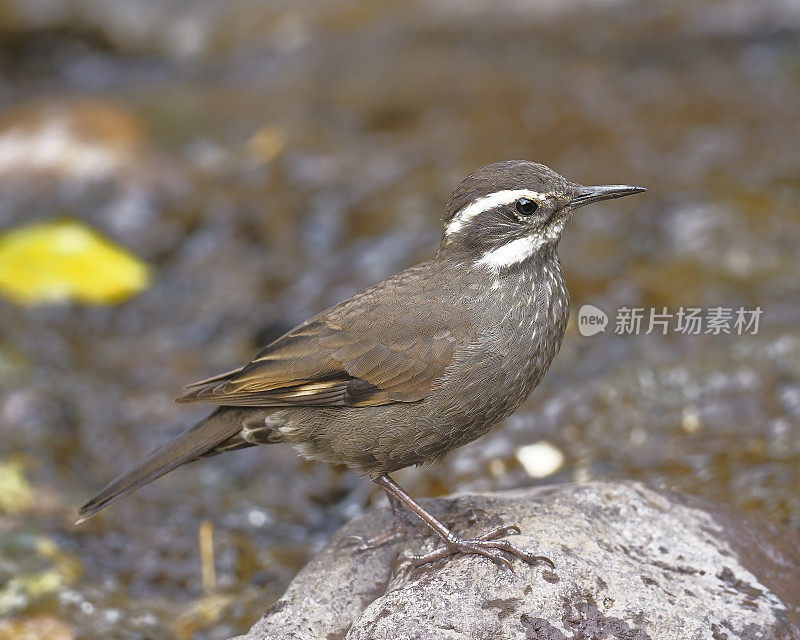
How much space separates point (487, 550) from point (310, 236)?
5575mm

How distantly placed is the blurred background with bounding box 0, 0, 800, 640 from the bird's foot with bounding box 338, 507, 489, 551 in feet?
3.88

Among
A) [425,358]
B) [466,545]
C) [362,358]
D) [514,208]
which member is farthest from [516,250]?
[466,545]

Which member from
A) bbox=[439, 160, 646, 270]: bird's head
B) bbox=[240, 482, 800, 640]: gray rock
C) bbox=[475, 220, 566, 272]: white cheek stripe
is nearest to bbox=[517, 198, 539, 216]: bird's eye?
bbox=[439, 160, 646, 270]: bird's head

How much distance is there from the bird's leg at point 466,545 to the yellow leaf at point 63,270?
4.95 m

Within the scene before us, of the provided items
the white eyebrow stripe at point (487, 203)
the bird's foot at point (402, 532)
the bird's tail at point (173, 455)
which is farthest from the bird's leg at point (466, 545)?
the white eyebrow stripe at point (487, 203)

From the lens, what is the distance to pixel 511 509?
16.9 ft

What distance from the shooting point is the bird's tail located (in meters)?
5.33

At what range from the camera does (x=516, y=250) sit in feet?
17.1

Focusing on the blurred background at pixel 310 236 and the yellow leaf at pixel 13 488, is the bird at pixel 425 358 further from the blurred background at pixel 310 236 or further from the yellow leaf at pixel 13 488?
the yellow leaf at pixel 13 488

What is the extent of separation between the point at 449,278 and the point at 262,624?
1940 millimetres

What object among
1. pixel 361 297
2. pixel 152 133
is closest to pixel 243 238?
pixel 152 133

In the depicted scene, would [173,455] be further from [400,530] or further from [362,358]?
[400,530]

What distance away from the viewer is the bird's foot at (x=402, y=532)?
512 cm

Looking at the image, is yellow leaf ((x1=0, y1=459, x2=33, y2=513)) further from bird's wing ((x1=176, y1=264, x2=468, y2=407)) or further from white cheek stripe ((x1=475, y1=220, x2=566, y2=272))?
white cheek stripe ((x1=475, y1=220, x2=566, y2=272))
